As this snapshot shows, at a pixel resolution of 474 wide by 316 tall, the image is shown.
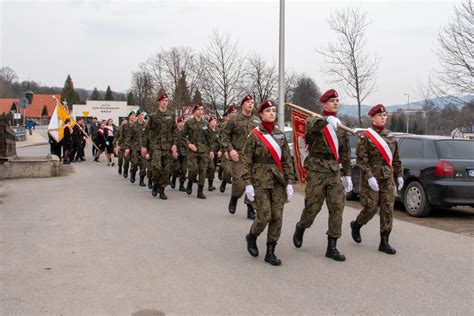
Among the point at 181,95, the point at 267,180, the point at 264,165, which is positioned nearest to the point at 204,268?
the point at 267,180

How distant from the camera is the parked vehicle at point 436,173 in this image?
27.3 ft

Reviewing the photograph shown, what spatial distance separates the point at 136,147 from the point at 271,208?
894 cm

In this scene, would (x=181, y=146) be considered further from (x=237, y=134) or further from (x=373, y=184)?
(x=373, y=184)

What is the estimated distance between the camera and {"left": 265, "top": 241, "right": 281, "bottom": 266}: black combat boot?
18.6 feet

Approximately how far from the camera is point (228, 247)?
650 cm

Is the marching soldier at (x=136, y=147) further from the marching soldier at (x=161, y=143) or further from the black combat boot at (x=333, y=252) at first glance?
the black combat boot at (x=333, y=252)

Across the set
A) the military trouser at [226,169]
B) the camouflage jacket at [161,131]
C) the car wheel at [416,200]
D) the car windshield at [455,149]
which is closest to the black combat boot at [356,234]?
the car wheel at [416,200]

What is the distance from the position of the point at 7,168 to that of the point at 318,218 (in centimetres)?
959

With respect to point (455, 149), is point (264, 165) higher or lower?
lower

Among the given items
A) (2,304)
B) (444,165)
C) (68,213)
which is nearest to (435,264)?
(444,165)

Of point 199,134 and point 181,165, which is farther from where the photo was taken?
point 181,165

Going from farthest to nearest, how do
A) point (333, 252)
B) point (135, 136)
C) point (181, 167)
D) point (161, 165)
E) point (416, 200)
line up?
point (135, 136), point (181, 167), point (161, 165), point (416, 200), point (333, 252)

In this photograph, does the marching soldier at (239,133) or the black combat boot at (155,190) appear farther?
the black combat boot at (155,190)

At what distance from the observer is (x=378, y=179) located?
6.35 meters
